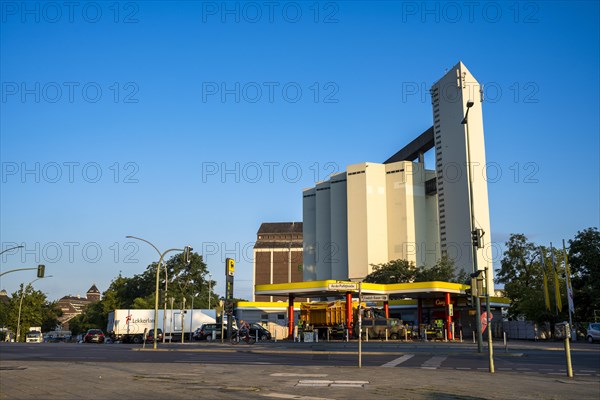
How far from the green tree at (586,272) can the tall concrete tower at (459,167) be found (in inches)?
1197

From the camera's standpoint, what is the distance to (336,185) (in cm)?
11394

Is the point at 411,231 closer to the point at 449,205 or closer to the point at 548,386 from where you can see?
the point at 449,205

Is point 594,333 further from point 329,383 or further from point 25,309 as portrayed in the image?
point 25,309

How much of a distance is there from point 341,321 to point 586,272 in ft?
85.1

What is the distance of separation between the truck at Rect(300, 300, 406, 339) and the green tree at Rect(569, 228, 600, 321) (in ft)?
68.7

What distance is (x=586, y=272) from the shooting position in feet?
179

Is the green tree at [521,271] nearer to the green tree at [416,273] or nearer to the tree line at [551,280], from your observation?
the tree line at [551,280]

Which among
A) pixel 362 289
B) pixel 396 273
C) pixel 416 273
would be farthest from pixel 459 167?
pixel 362 289

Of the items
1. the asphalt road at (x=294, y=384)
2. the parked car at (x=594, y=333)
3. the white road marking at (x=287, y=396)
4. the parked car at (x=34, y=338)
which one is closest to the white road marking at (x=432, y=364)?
the asphalt road at (x=294, y=384)

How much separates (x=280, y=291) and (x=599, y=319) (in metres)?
31.3

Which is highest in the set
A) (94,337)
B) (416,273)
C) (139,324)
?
(416,273)

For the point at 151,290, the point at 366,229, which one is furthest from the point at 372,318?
the point at 151,290

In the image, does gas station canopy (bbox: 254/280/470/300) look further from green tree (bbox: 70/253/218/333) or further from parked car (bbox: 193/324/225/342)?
green tree (bbox: 70/253/218/333)

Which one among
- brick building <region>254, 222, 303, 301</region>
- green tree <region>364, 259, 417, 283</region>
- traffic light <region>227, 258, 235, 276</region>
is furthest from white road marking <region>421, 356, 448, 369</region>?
brick building <region>254, 222, 303, 301</region>
